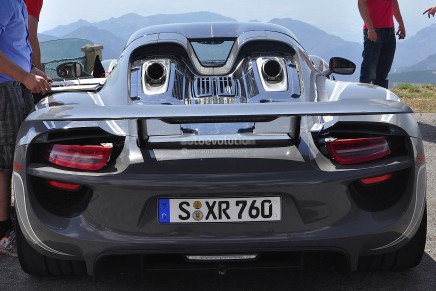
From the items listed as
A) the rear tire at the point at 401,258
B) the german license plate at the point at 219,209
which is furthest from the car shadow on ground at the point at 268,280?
the german license plate at the point at 219,209

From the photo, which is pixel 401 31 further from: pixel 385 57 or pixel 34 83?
pixel 34 83

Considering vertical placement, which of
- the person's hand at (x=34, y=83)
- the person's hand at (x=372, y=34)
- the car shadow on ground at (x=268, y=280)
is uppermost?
the person's hand at (x=34, y=83)

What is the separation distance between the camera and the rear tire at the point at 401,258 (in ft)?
8.58

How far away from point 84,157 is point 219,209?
573 mm

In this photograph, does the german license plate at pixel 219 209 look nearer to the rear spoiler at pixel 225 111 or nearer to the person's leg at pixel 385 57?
the rear spoiler at pixel 225 111

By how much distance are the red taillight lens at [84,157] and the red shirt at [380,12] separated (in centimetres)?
500

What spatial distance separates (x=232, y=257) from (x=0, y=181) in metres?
1.55

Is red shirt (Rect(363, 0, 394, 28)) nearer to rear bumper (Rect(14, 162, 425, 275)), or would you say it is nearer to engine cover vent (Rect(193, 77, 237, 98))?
engine cover vent (Rect(193, 77, 237, 98))

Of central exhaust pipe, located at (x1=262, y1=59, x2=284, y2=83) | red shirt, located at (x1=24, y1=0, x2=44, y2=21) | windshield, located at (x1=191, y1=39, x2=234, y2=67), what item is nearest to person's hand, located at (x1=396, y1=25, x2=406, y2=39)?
windshield, located at (x1=191, y1=39, x2=234, y2=67)

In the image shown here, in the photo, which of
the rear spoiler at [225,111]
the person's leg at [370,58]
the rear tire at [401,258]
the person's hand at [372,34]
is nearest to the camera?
the rear spoiler at [225,111]

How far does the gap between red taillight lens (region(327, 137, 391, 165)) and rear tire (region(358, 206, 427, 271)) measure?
1.69ft

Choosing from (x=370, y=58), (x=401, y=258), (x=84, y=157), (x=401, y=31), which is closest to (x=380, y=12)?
(x=370, y=58)

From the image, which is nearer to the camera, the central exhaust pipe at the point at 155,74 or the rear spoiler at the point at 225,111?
the rear spoiler at the point at 225,111

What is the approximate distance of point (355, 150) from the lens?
230 centimetres
